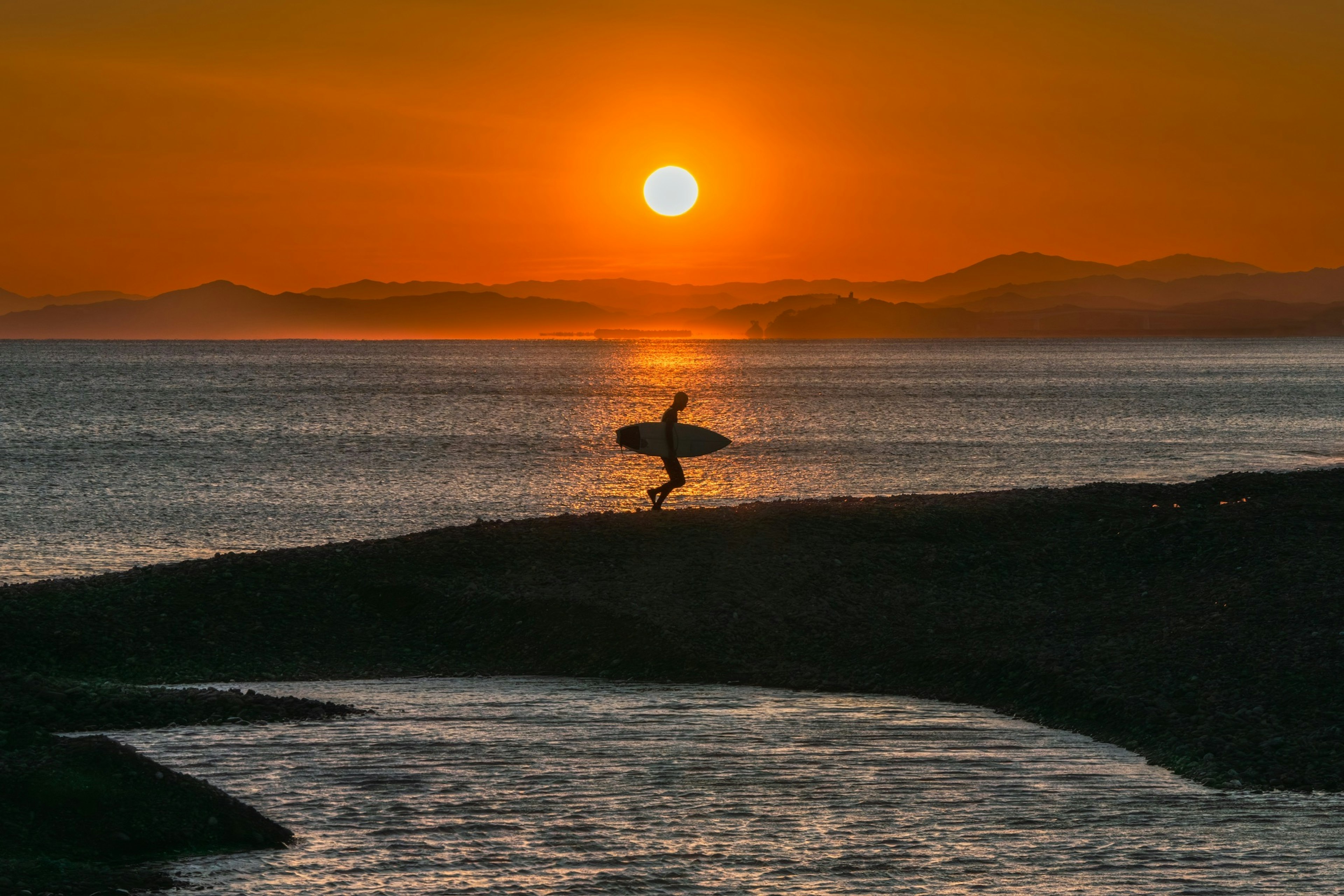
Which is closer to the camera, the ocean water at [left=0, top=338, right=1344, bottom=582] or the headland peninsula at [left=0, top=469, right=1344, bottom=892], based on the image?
the headland peninsula at [left=0, top=469, right=1344, bottom=892]

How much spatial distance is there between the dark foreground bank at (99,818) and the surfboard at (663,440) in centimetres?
1550

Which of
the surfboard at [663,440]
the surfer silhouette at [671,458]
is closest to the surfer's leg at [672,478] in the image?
the surfer silhouette at [671,458]

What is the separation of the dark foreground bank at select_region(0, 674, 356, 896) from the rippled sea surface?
31 centimetres

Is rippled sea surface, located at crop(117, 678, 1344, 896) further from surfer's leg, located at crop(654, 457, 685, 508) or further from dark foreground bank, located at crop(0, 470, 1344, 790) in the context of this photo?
surfer's leg, located at crop(654, 457, 685, 508)

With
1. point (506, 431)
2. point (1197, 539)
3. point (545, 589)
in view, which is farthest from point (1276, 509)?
point (506, 431)

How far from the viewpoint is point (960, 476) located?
4869 cm

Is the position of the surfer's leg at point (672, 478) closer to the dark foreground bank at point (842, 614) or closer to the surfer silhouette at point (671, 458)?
the surfer silhouette at point (671, 458)

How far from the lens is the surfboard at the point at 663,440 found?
25234 mm

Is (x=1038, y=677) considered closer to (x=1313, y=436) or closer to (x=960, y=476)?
(x=960, y=476)

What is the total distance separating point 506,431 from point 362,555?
198 feet

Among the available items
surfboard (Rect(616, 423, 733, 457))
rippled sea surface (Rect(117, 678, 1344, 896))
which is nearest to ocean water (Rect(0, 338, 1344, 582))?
surfboard (Rect(616, 423, 733, 457))

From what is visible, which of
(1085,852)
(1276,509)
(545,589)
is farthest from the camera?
(1276,509)

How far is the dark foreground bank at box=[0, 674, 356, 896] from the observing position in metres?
8.41

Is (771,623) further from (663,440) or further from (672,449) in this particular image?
(663,440)
